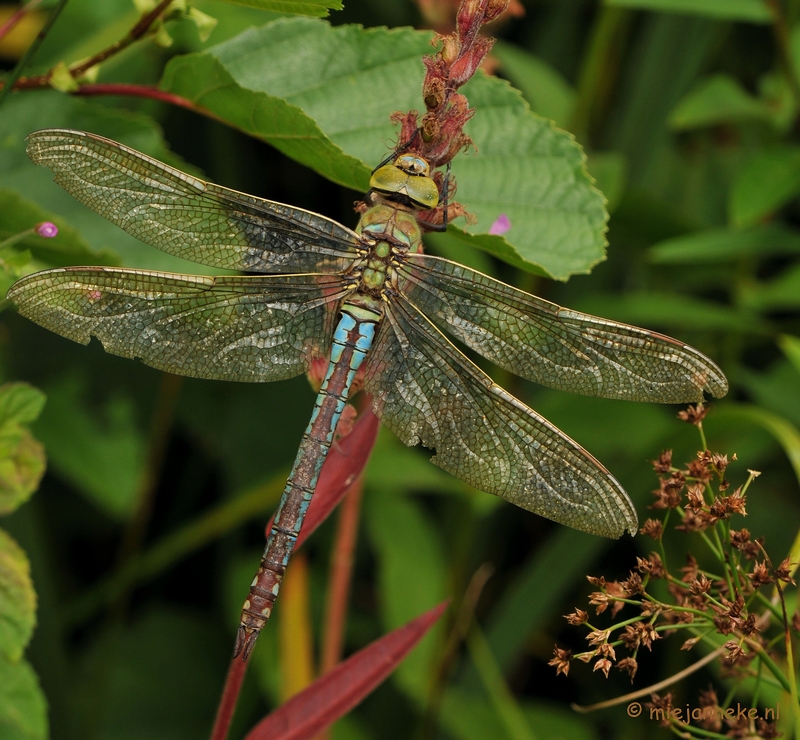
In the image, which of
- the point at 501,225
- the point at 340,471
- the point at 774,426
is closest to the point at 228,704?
the point at 340,471

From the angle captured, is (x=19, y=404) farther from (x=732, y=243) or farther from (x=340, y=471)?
(x=732, y=243)

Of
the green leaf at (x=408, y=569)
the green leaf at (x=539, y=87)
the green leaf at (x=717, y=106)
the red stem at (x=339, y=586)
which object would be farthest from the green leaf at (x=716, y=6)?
the green leaf at (x=408, y=569)

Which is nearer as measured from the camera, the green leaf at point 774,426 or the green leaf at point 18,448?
the green leaf at point 18,448

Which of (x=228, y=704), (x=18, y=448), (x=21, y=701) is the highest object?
(x=18, y=448)

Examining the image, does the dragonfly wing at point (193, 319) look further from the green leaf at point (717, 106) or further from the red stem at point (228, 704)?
the green leaf at point (717, 106)

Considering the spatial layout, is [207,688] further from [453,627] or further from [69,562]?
[453,627]

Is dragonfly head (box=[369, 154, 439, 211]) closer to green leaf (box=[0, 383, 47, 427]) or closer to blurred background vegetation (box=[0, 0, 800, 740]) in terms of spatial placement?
green leaf (box=[0, 383, 47, 427])
